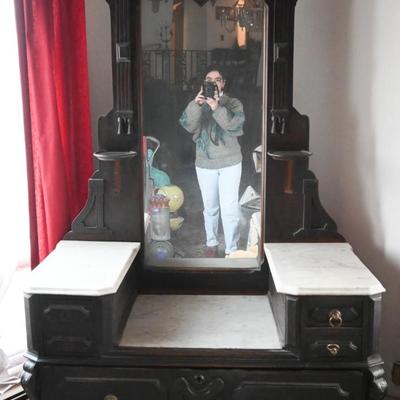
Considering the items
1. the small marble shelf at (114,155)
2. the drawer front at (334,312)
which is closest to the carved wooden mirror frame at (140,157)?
the small marble shelf at (114,155)

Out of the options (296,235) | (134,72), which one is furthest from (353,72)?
(134,72)

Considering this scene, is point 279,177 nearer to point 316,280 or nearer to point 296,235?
point 296,235

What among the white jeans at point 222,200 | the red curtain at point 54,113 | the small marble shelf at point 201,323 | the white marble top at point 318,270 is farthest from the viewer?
the white jeans at point 222,200

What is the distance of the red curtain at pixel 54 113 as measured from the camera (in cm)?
192

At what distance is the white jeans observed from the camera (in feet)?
6.70

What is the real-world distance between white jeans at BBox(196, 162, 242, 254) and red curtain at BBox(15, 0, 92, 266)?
18.5 inches

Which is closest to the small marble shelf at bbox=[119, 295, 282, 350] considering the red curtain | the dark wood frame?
the dark wood frame

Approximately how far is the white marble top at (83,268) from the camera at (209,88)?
556 mm

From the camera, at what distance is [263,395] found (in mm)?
1725

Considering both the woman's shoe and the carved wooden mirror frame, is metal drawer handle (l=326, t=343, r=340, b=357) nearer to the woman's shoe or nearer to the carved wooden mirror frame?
the carved wooden mirror frame

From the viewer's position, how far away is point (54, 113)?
201cm

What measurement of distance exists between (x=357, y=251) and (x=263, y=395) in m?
0.72

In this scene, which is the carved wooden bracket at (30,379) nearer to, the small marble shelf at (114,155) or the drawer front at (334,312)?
the small marble shelf at (114,155)

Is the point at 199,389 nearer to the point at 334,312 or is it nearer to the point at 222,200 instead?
the point at 334,312
